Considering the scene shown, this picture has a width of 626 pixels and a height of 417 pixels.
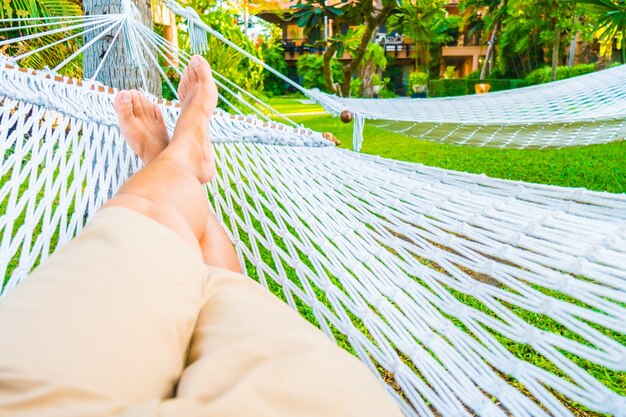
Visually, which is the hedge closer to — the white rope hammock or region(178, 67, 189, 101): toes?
the white rope hammock

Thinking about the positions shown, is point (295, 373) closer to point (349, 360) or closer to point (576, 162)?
point (349, 360)

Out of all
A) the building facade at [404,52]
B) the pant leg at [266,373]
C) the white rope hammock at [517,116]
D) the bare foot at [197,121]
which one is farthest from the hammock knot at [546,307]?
the building facade at [404,52]

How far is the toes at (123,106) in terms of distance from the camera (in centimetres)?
128

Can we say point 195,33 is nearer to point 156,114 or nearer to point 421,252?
point 156,114

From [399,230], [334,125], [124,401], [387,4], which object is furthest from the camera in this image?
[334,125]

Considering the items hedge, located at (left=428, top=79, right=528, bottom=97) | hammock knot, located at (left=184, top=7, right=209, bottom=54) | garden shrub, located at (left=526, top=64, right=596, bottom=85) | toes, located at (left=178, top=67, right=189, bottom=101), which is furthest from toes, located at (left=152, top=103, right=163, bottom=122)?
hedge, located at (left=428, top=79, right=528, bottom=97)

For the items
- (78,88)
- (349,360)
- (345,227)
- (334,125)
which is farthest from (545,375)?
(334,125)

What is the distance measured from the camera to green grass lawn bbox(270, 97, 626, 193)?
3148mm

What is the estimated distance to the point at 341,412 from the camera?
445 millimetres

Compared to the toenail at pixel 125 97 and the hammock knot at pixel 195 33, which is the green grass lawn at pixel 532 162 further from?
the toenail at pixel 125 97

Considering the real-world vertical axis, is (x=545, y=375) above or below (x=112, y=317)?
below

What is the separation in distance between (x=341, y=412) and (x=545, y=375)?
1.07 ft

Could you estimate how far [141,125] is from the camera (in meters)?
1.26

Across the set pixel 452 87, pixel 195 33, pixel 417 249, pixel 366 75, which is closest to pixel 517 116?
pixel 195 33
